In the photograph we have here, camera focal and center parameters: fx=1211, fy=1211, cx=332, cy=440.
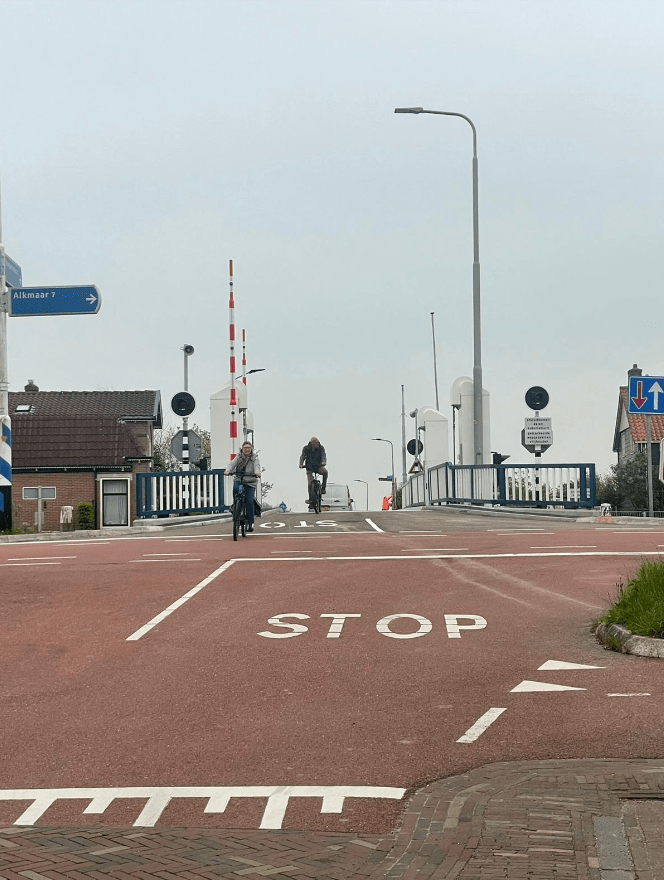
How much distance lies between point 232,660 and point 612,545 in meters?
8.71

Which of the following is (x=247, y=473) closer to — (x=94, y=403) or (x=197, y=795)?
(x=197, y=795)

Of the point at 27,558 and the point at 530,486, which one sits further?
the point at 530,486

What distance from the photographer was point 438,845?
5.00m

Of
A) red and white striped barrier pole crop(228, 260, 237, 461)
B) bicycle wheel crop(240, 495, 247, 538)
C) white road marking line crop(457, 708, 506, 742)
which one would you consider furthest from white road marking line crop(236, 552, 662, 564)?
red and white striped barrier pole crop(228, 260, 237, 461)

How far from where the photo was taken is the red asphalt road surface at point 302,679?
6.38 meters

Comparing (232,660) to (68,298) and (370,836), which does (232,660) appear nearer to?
(370,836)

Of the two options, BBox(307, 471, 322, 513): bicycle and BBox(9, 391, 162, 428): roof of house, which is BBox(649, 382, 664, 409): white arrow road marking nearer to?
BBox(307, 471, 322, 513): bicycle

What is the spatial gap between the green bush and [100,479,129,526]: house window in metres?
1.35

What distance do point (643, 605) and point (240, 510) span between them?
412 inches

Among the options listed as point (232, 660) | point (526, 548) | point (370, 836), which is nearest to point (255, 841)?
point (370, 836)

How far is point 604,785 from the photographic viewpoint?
572cm

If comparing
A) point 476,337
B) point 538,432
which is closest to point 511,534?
point 538,432

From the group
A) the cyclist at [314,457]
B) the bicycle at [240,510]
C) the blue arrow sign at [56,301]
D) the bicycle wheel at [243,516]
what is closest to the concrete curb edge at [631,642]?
the bicycle at [240,510]

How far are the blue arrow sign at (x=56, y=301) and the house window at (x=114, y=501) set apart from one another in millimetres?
37045
